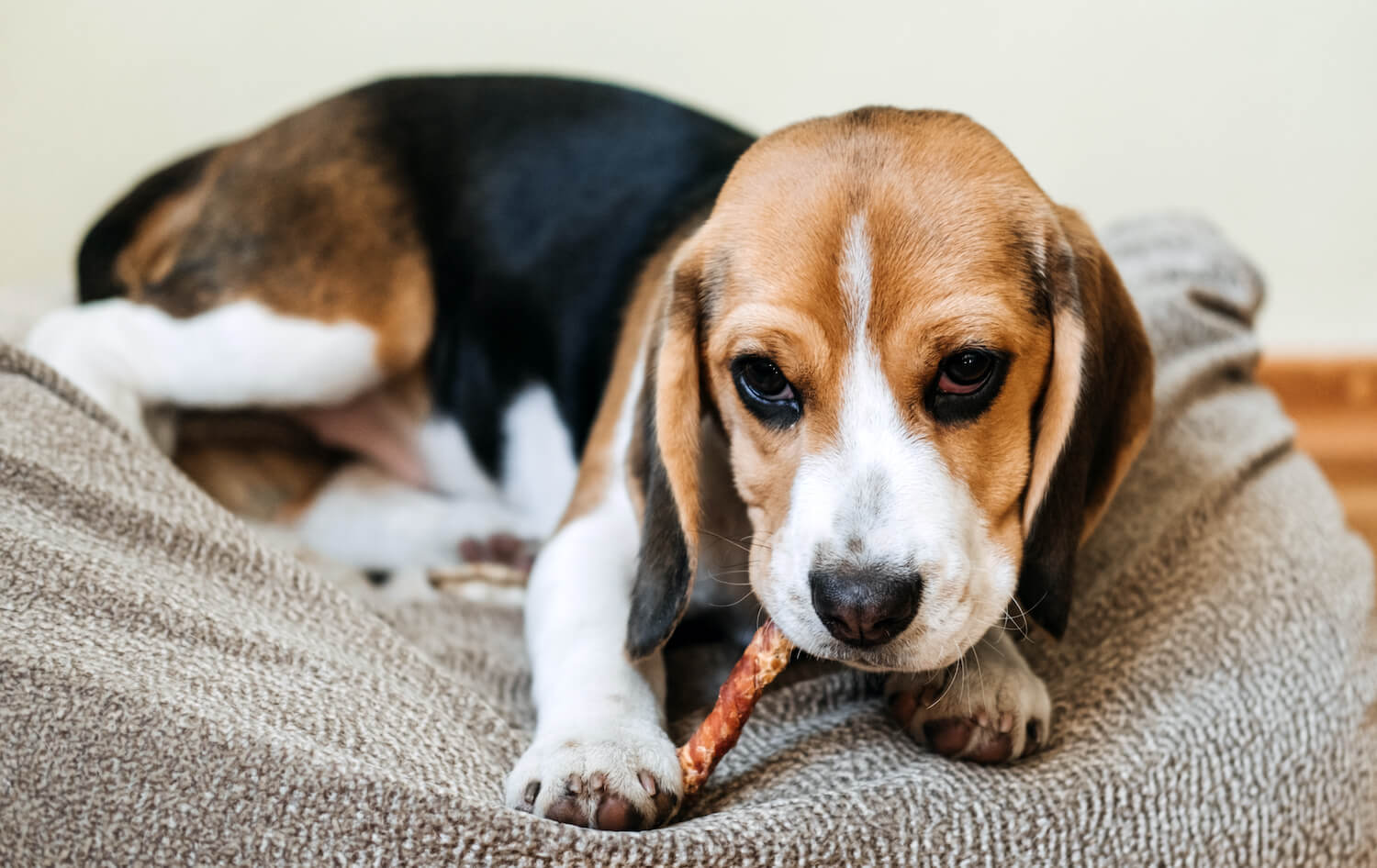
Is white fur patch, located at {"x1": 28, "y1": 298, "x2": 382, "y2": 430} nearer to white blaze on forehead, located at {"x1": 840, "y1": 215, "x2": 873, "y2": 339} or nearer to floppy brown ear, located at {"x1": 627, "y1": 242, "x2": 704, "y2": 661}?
floppy brown ear, located at {"x1": 627, "y1": 242, "x2": 704, "y2": 661}

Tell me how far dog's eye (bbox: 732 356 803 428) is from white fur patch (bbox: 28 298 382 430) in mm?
1353

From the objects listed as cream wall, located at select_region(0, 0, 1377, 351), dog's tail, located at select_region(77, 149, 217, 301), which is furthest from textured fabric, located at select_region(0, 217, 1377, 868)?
cream wall, located at select_region(0, 0, 1377, 351)

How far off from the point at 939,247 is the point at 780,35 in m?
2.54

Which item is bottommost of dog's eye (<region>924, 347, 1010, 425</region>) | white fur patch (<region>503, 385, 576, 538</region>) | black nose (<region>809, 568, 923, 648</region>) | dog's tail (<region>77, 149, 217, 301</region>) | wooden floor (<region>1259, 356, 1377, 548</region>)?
wooden floor (<region>1259, 356, 1377, 548</region>)

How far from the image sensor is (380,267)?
2844 millimetres

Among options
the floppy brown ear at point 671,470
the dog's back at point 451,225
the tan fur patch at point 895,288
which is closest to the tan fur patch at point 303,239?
the dog's back at point 451,225

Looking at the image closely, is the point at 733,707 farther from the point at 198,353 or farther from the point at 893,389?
the point at 198,353

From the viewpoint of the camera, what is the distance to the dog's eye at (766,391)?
176 centimetres

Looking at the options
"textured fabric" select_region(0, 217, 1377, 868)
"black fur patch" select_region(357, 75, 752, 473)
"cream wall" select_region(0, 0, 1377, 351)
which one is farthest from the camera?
"cream wall" select_region(0, 0, 1377, 351)

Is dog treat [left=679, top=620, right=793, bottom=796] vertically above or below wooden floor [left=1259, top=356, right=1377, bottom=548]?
above

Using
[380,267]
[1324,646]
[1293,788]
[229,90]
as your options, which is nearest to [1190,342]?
[1324,646]

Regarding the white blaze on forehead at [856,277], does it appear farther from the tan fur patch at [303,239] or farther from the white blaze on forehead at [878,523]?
the tan fur patch at [303,239]

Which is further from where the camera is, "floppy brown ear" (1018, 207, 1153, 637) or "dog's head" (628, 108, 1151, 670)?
"floppy brown ear" (1018, 207, 1153, 637)

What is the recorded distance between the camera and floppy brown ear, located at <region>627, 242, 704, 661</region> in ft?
5.94
